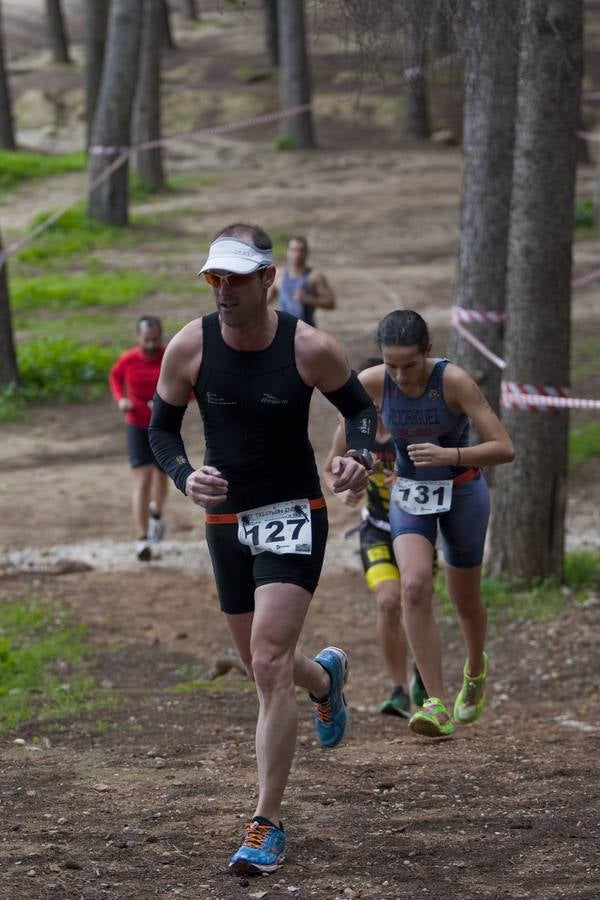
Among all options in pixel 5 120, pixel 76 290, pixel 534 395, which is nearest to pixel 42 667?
pixel 534 395

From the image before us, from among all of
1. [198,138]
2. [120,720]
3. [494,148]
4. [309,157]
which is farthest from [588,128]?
[120,720]

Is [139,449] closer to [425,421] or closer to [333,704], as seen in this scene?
[425,421]

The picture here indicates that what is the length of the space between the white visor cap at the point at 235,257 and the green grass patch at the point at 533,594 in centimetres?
545

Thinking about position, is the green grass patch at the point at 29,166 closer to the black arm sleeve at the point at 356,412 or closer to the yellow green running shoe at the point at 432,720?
the yellow green running shoe at the point at 432,720

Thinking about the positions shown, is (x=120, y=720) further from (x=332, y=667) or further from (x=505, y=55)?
(x=505, y=55)

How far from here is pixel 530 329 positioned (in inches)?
381

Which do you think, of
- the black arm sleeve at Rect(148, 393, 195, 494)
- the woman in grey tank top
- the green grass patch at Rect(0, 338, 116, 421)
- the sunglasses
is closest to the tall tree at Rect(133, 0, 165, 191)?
the green grass patch at Rect(0, 338, 116, 421)

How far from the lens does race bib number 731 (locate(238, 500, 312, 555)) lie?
5043 millimetres

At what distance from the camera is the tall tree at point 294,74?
31.2 meters

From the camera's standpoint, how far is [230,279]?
194 inches

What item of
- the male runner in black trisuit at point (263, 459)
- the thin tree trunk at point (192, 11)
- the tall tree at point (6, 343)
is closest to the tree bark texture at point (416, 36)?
the male runner in black trisuit at point (263, 459)

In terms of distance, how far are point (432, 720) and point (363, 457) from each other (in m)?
1.72

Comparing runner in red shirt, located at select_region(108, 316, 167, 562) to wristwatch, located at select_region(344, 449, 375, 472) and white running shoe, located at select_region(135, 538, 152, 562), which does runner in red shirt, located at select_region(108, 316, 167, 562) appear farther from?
wristwatch, located at select_region(344, 449, 375, 472)

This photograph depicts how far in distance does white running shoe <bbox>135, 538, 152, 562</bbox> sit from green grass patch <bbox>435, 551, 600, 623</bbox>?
245 centimetres
